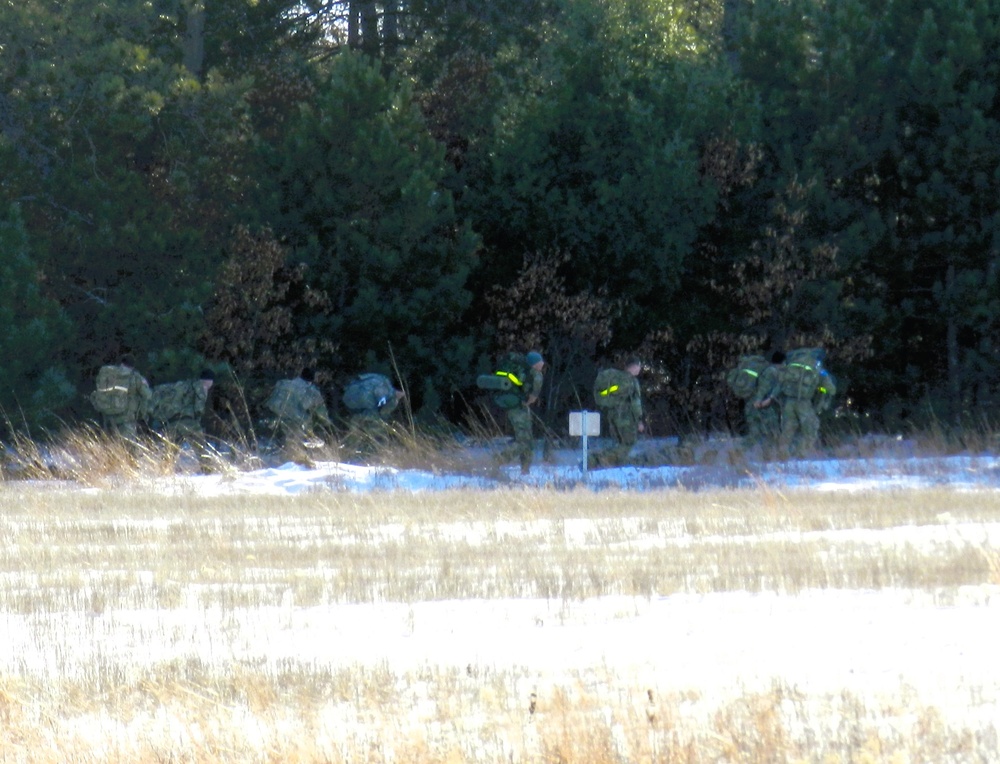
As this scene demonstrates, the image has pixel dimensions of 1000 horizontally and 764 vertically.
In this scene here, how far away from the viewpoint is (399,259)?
25578 mm

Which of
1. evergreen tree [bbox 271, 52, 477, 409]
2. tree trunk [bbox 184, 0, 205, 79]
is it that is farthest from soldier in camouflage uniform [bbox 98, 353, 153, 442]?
tree trunk [bbox 184, 0, 205, 79]

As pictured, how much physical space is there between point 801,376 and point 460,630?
13.9m

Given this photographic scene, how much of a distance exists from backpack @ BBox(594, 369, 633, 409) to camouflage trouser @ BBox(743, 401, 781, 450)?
6.40 feet

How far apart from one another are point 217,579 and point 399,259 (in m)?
15.4

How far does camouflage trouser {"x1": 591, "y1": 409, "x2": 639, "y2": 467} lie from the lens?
70.8ft

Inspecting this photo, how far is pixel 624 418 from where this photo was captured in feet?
70.8

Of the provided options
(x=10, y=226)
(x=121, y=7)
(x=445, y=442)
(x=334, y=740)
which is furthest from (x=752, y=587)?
(x=121, y=7)

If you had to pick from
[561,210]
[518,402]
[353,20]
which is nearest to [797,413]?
[518,402]

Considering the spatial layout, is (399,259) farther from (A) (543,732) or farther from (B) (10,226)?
(A) (543,732)

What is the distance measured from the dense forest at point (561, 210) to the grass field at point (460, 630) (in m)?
10.8

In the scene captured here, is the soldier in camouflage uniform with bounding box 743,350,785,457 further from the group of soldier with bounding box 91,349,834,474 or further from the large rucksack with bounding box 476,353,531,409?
the large rucksack with bounding box 476,353,531,409

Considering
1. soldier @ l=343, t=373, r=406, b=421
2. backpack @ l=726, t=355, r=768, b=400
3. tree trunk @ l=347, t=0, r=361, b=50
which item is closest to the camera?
soldier @ l=343, t=373, r=406, b=421

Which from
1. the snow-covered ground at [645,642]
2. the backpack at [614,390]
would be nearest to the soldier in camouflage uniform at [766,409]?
the backpack at [614,390]

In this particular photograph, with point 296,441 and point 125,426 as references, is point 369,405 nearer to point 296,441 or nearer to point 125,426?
point 296,441
